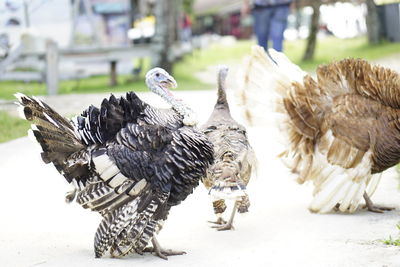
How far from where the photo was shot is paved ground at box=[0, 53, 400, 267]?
562 centimetres

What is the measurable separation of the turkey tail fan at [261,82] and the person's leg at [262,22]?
6814 mm

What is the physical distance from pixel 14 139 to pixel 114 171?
17.2 ft

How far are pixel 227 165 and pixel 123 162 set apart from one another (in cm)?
87

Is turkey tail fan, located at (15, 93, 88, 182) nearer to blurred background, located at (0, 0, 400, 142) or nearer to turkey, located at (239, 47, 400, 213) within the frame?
turkey, located at (239, 47, 400, 213)

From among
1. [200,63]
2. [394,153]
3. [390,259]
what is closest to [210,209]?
[394,153]

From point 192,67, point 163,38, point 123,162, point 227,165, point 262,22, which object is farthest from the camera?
point 192,67

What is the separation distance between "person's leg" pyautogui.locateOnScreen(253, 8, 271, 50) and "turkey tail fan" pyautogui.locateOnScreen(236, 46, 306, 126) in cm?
681

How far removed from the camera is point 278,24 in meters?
13.9

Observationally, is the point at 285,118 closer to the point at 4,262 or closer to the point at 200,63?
the point at 4,262

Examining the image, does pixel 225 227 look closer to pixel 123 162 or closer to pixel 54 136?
pixel 123 162

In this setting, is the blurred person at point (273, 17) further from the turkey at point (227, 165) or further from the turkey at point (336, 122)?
the turkey at point (227, 165)

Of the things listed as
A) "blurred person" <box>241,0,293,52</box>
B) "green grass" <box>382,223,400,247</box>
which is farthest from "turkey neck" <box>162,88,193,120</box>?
"blurred person" <box>241,0,293,52</box>

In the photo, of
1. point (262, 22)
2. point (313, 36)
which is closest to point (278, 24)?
point (262, 22)

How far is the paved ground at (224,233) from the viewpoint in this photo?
5625mm
